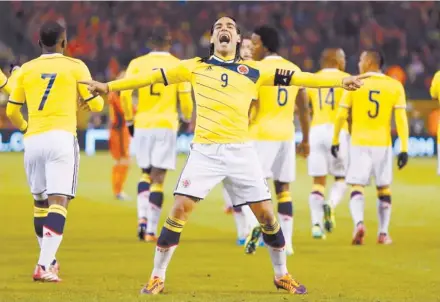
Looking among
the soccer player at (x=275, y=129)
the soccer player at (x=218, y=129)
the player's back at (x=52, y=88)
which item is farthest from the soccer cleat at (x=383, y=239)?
the player's back at (x=52, y=88)

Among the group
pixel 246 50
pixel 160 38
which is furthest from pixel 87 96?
pixel 160 38

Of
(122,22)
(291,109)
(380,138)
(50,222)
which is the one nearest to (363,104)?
(380,138)

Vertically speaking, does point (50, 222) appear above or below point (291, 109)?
below

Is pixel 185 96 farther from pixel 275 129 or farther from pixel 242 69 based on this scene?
pixel 242 69

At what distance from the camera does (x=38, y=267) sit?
1005cm

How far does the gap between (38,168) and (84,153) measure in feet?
73.9

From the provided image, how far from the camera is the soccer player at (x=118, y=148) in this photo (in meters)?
20.2

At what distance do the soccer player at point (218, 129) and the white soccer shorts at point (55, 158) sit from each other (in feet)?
3.09

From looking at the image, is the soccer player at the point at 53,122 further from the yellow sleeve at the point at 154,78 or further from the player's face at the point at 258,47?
the player's face at the point at 258,47

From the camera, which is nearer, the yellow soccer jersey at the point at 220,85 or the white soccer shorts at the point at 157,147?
the yellow soccer jersey at the point at 220,85

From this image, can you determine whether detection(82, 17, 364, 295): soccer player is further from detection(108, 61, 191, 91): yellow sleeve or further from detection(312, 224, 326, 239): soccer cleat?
detection(312, 224, 326, 239): soccer cleat

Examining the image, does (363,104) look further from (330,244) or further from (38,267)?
(38,267)

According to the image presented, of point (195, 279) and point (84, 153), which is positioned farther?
point (84, 153)

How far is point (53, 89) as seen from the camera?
1003cm
